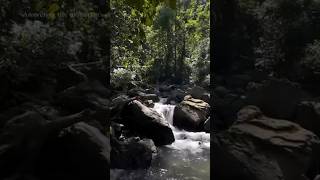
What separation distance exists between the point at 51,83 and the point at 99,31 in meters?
0.71

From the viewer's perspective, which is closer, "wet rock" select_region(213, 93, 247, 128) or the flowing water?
"wet rock" select_region(213, 93, 247, 128)

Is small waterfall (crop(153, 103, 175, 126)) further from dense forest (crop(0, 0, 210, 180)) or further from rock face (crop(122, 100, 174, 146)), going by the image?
dense forest (crop(0, 0, 210, 180))

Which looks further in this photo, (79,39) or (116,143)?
(116,143)

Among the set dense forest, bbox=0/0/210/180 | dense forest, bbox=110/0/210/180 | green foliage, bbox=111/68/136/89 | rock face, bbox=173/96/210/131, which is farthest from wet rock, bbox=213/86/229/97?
rock face, bbox=173/96/210/131

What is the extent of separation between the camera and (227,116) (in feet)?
14.3

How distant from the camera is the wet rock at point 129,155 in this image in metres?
9.85

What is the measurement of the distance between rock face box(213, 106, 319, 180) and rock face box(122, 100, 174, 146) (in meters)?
7.48

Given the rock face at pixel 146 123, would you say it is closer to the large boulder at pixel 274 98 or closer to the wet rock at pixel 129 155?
the wet rock at pixel 129 155

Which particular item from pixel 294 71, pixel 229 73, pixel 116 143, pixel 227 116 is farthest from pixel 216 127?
pixel 116 143

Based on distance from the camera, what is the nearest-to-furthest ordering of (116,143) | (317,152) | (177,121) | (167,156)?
1. (317,152)
2. (116,143)
3. (167,156)
4. (177,121)

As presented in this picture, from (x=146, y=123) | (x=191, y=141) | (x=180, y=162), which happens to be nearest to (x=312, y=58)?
(x=180, y=162)

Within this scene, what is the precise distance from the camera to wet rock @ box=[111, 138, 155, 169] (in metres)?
9.85

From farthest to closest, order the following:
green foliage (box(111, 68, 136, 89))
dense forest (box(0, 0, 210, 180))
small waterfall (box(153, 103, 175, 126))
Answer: small waterfall (box(153, 103, 175, 126))
green foliage (box(111, 68, 136, 89))
dense forest (box(0, 0, 210, 180))

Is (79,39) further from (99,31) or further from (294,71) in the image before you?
(294,71)
